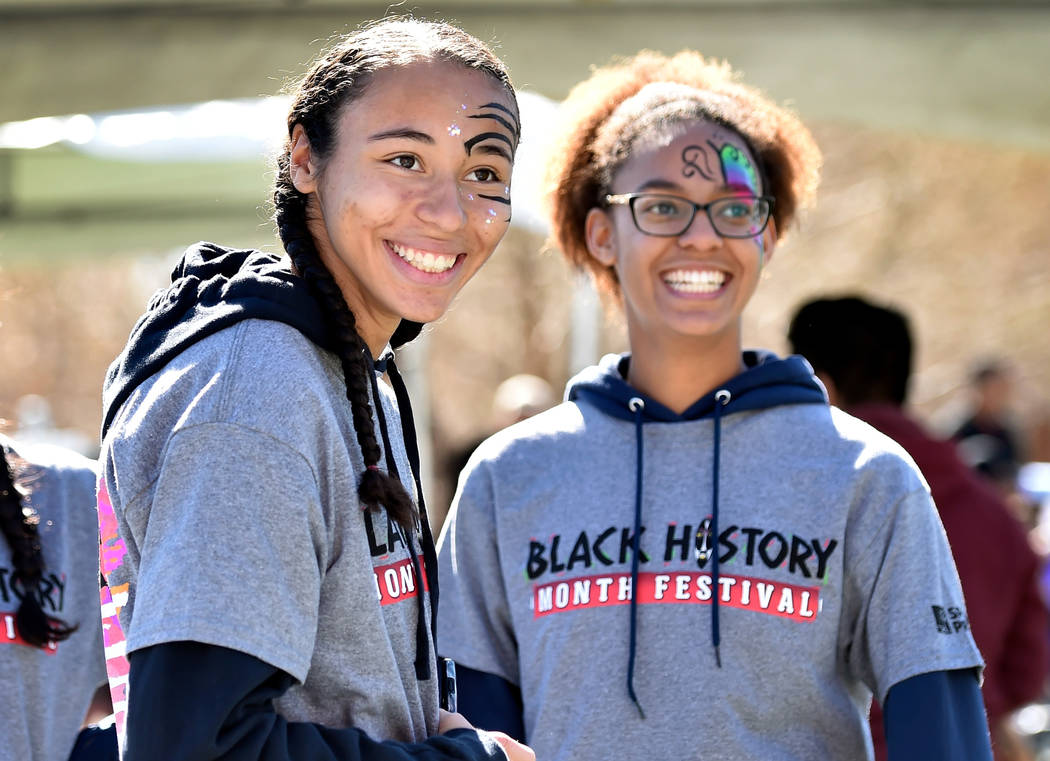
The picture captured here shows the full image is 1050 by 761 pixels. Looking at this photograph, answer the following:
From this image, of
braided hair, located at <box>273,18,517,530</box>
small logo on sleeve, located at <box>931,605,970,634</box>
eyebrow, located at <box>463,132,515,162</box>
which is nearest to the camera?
braided hair, located at <box>273,18,517,530</box>

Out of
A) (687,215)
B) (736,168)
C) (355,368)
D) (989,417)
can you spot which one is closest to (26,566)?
(355,368)

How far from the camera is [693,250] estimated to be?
8.79ft

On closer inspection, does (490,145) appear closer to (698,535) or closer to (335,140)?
(335,140)

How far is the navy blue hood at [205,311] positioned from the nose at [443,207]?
0.61ft

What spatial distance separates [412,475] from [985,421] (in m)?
8.64

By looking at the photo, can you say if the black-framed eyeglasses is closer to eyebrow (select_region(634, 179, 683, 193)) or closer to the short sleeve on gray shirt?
eyebrow (select_region(634, 179, 683, 193))

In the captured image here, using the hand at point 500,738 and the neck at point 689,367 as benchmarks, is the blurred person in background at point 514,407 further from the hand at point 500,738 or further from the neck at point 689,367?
the hand at point 500,738

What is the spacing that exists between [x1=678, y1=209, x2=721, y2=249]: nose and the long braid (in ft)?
3.40

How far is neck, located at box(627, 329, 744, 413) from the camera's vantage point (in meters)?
2.70

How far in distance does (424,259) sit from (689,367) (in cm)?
103

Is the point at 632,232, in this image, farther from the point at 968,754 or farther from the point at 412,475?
the point at 968,754

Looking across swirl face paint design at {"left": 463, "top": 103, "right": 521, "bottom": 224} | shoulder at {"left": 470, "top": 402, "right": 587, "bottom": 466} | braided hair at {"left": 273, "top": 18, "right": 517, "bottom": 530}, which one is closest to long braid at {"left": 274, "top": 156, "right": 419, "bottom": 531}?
braided hair at {"left": 273, "top": 18, "right": 517, "bottom": 530}

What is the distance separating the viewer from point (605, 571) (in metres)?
2.51

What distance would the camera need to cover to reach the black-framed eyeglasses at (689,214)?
2.70m
